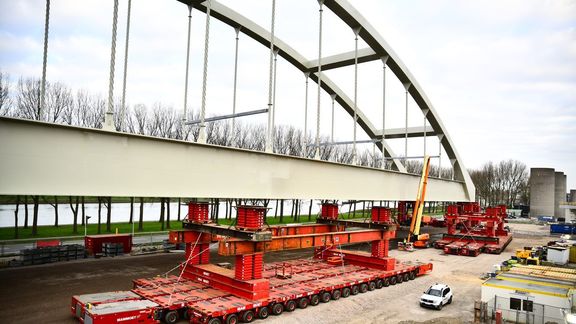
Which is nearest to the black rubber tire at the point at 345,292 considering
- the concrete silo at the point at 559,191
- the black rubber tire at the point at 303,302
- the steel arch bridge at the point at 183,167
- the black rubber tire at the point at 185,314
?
the black rubber tire at the point at 303,302

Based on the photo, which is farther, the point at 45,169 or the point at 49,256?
the point at 49,256

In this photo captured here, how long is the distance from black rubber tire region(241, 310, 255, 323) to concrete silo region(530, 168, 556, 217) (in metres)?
96.4

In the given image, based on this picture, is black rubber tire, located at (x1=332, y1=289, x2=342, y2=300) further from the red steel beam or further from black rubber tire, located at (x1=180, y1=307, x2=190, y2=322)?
black rubber tire, located at (x1=180, y1=307, x2=190, y2=322)

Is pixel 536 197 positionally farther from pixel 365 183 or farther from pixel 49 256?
pixel 49 256

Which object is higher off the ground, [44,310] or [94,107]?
[94,107]

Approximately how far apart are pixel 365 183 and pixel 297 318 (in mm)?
9638

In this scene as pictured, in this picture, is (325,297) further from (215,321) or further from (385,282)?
(215,321)

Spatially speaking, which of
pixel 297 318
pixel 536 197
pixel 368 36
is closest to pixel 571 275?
pixel 297 318

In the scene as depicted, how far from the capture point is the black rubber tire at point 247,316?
49.3 feet

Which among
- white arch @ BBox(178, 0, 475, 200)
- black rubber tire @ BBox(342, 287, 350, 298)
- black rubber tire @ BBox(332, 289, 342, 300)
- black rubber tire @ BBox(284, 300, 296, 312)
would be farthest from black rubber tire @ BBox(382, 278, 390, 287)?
white arch @ BBox(178, 0, 475, 200)

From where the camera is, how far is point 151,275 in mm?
22375

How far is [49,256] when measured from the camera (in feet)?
82.0

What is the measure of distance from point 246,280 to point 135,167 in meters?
6.77

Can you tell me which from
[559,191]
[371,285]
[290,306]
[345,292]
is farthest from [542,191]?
[290,306]
